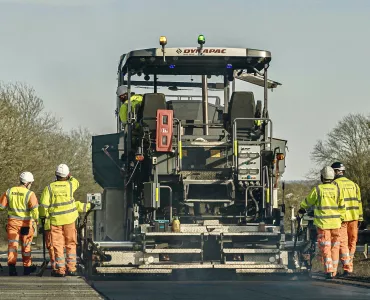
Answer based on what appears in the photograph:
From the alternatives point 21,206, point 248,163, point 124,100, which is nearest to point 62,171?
point 21,206

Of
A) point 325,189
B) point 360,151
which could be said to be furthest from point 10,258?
point 360,151

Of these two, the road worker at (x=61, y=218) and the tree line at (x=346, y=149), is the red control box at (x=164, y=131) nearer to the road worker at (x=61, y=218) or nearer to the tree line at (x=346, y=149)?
Result: the road worker at (x=61, y=218)

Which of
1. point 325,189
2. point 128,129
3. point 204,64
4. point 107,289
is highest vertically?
point 204,64

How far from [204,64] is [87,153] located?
4277 cm

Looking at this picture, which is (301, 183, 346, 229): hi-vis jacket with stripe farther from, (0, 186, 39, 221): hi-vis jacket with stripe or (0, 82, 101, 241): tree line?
(0, 82, 101, 241): tree line

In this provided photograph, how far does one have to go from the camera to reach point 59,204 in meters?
14.7

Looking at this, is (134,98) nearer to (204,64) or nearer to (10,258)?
(204,64)

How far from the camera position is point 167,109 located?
15133 mm

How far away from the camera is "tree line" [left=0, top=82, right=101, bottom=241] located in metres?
40.8

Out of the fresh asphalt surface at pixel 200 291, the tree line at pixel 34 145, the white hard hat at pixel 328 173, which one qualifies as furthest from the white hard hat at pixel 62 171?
the tree line at pixel 34 145

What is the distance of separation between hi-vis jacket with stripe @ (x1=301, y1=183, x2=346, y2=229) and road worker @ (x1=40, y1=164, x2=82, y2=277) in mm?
3404

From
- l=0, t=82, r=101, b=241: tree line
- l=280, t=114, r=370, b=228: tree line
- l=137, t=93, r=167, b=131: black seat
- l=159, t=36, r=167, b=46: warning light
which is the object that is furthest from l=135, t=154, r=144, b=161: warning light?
l=280, t=114, r=370, b=228: tree line

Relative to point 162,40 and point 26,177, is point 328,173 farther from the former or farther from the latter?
point 26,177

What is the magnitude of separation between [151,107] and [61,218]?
209cm
